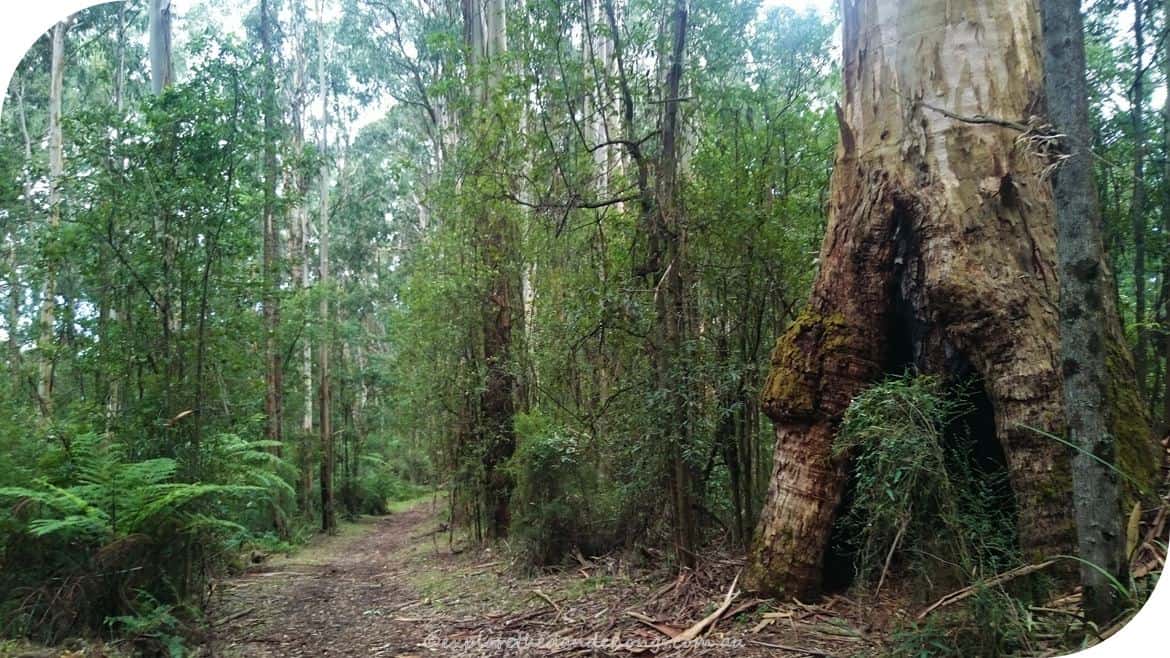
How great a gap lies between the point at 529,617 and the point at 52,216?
4394 mm

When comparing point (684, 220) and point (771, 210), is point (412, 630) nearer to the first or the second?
point (684, 220)

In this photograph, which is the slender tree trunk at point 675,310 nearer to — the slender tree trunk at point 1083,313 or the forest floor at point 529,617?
the forest floor at point 529,617

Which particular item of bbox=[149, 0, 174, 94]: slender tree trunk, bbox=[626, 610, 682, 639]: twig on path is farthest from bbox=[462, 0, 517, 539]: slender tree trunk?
bbox=[626, 610, 682, 639]: twig on path

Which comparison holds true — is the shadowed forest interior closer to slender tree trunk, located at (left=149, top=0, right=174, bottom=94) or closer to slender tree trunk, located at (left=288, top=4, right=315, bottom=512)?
slender tree trunk, located at (left=149, top=0, right=174, bottom=94)

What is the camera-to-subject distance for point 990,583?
302 cm

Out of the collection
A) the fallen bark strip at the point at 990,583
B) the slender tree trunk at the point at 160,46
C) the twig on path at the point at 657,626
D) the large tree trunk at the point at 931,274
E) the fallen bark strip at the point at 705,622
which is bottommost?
the twig on path at the point at 657,626

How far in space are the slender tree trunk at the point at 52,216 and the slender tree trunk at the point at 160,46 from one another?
597 millimetres

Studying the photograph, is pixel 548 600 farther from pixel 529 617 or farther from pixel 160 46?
pixel 160 46

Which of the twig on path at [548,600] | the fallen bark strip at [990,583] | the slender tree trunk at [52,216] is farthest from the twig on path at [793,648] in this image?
the slender tree trunk at [52,216]

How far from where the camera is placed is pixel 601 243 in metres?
6.45

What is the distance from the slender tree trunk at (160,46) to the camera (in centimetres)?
500

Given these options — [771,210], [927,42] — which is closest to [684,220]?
[771,210]

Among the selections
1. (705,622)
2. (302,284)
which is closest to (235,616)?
(705,622)

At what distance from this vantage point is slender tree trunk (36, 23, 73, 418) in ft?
14.1
